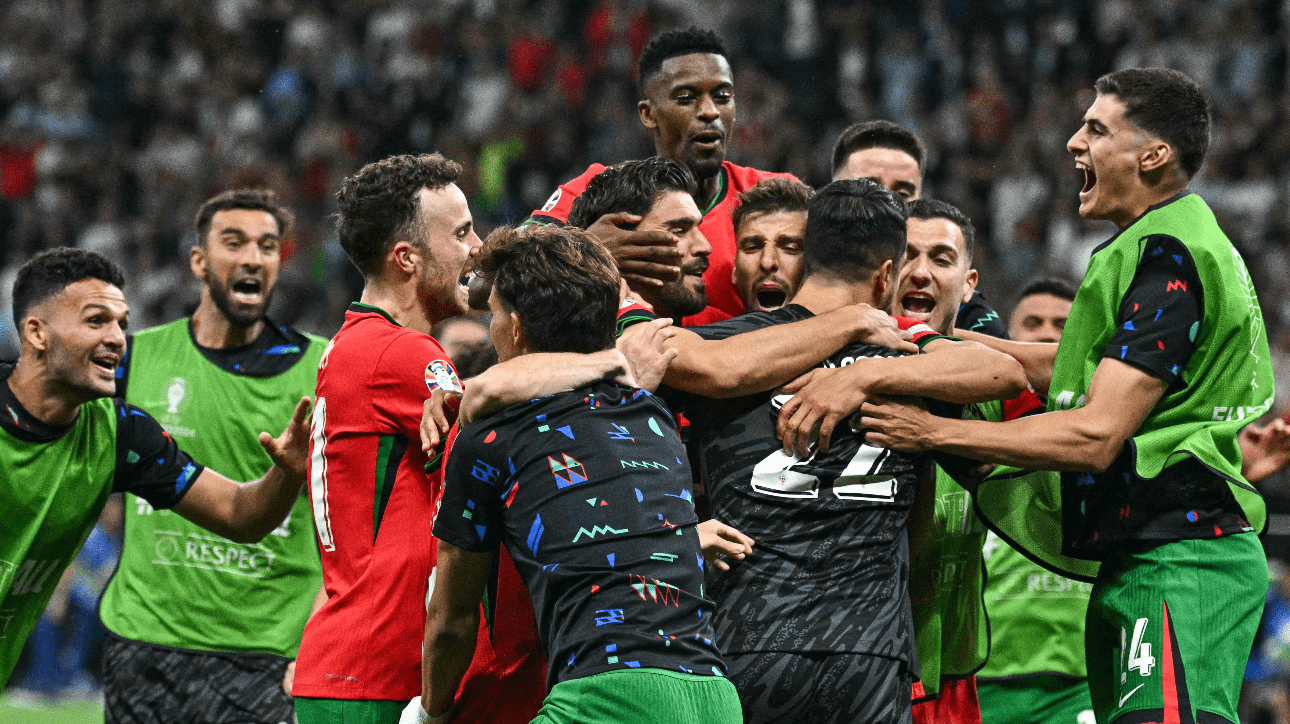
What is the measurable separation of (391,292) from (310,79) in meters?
14.9

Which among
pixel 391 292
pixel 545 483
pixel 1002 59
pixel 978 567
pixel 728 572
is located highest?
pixel 1002 59

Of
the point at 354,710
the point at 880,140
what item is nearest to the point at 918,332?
the point at 354,710

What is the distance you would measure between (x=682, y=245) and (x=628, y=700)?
5.52 ft

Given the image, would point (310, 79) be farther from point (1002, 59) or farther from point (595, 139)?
point (1002, 59)

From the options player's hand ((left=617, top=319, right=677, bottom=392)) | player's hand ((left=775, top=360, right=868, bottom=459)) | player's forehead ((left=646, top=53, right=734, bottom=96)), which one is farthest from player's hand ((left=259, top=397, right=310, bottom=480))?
player's forehead ((left=646, top=53, right=734, bottom=96))

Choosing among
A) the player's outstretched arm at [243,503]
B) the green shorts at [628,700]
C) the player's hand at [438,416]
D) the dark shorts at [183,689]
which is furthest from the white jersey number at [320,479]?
the dark shorts at [183,689]

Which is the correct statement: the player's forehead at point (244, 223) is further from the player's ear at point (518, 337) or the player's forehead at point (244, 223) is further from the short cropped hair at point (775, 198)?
the player's ear at point (518, 337)

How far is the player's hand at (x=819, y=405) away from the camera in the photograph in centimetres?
379

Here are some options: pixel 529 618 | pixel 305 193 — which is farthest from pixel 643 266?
pixel 305 193

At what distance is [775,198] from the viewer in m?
4.54

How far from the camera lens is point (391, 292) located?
450 centimetres

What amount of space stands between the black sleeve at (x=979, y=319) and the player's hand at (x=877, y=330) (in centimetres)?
175

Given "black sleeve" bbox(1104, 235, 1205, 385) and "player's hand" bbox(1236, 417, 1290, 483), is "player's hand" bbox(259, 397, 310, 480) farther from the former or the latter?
"player's hand" bbox(1236, 417, 1290, 483)

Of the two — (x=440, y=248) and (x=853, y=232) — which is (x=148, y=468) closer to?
(x=440, y=248)
